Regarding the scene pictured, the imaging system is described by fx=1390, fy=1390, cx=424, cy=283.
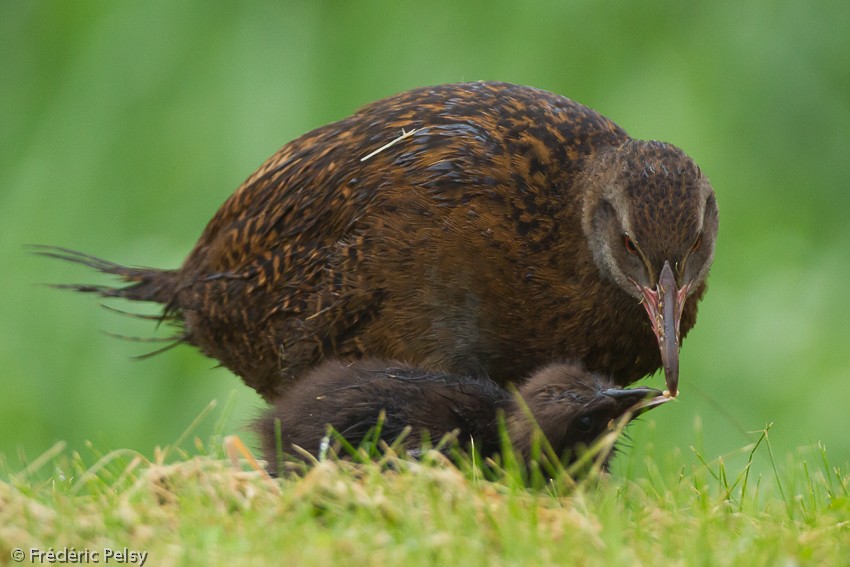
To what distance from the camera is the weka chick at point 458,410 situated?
4.91m

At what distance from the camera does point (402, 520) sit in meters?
3.77

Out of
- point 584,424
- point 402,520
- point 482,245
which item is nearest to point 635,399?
point 584,424

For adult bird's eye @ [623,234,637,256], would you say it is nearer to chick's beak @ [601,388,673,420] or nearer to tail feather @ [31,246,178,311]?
chick's beak @ [601,388,673,420]

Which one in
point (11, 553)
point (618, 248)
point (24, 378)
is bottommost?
point (24, 378)

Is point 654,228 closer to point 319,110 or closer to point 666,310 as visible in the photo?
point 666,310

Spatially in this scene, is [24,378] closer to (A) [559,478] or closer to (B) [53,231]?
(B) [53,231]

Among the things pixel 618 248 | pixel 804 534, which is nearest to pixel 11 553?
pixel 804 534

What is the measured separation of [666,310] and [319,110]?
4.73m

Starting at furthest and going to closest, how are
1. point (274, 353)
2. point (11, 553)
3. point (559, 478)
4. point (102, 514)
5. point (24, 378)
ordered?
point (24, 378), point (274, 353), point (559, 478), point (102, 514), point (11, 553)

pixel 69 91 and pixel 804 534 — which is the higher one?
pixel 69 91

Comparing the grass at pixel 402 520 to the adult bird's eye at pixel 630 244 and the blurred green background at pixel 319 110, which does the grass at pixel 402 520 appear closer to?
the adult bird's eye at pixel 630 244

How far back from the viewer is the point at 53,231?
930cm

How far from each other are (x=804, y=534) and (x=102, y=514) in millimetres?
2008

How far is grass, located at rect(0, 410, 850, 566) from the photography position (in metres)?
3.52
